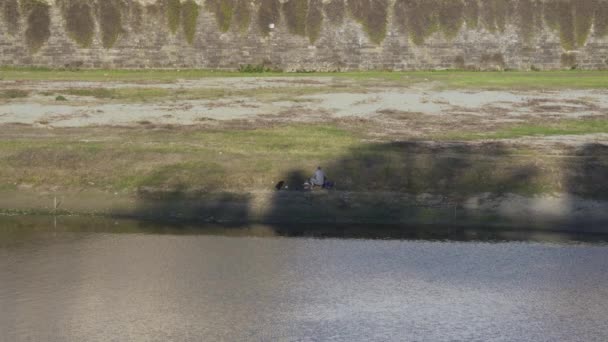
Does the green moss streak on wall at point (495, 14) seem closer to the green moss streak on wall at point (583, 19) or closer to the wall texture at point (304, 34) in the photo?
the wall texture at point (304, 34)

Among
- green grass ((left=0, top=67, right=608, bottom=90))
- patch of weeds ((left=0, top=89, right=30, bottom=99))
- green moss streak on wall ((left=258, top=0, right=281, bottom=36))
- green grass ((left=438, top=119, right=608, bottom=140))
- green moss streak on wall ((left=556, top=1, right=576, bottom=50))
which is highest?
green moss streak on wall ((left=258, top=0, right=281, bottom=36))

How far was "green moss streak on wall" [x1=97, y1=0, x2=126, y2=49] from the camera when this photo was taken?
69.6 m

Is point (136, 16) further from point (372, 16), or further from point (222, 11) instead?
point (372, 16)

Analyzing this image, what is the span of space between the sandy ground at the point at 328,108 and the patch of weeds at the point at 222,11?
1611 centimetres

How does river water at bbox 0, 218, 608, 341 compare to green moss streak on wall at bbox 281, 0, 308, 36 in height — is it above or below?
below

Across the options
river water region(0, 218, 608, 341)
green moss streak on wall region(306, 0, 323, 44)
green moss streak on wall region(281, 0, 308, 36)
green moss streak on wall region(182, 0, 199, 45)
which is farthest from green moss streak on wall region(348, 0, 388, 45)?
river water region(0, 218, 608, 341)

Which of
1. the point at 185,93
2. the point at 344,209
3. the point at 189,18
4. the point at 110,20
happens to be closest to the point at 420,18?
the point at 189,18

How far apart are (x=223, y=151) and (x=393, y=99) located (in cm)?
1717

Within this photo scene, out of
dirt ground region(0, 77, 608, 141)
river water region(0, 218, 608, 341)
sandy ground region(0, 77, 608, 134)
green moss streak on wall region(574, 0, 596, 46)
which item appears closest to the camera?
river water region(0, 218, 608, 341)

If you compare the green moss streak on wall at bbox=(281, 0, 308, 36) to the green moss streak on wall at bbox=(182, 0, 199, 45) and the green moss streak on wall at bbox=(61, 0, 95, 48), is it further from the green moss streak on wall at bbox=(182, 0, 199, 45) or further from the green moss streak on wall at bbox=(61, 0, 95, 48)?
the green moss streak on wall at bbox=(61, 0, 95, 48)

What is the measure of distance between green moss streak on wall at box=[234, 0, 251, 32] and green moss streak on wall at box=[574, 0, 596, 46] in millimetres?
22530

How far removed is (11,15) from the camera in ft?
228

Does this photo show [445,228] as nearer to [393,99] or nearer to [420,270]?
[420,270]

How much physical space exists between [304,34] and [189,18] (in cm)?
769
